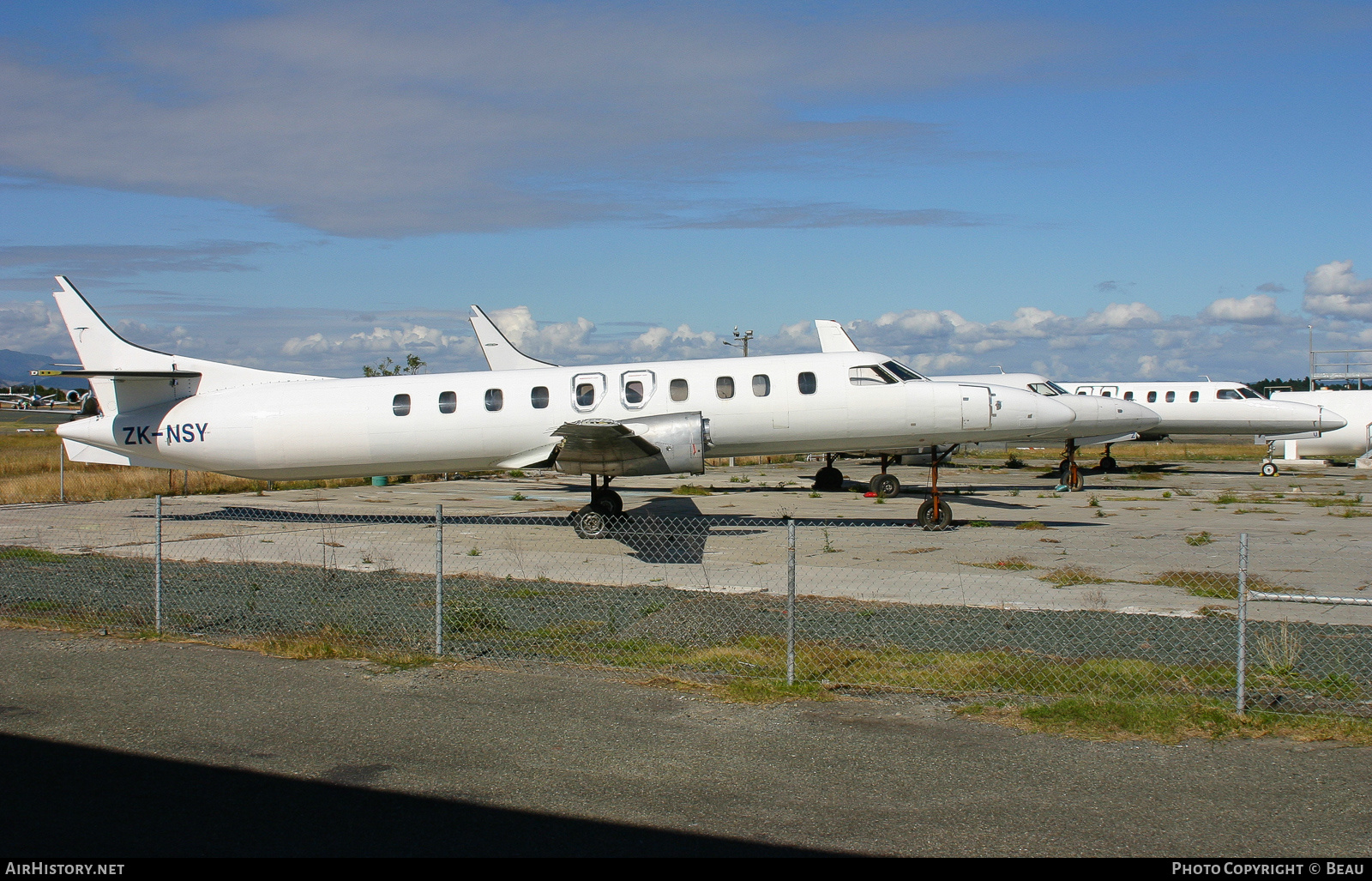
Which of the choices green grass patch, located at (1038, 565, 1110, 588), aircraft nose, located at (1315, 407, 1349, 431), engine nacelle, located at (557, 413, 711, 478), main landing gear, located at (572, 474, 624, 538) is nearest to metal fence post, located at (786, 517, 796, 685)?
green grass patch, located at (1038, 565, 1110, 588)

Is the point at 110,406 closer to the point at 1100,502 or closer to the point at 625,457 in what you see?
the point at 625,457

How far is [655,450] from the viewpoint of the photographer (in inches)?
694

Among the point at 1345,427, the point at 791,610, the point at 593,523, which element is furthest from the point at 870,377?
the point at 1345,427

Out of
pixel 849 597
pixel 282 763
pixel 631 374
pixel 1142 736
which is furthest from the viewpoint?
pixel 631 374

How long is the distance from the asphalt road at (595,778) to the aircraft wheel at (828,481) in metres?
21.9

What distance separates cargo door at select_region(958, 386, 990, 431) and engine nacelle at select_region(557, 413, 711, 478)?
583 centimetres

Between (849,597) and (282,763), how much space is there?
25.5 feet

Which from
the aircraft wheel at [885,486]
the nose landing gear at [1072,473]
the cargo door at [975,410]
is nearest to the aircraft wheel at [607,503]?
the cargo door at [975,410]

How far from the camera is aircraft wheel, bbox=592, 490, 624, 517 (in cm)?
1958

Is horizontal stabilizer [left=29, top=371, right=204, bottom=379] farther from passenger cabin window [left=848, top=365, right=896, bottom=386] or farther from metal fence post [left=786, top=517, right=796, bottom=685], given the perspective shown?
metal fence post [left=786, top=517, right=796, bottom=685]

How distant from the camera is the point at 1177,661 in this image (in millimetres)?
9094

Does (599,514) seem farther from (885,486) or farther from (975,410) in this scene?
(885,486)

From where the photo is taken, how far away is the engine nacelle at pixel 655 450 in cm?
1759

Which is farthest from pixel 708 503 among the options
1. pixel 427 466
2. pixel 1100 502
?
pixel 1100 502
